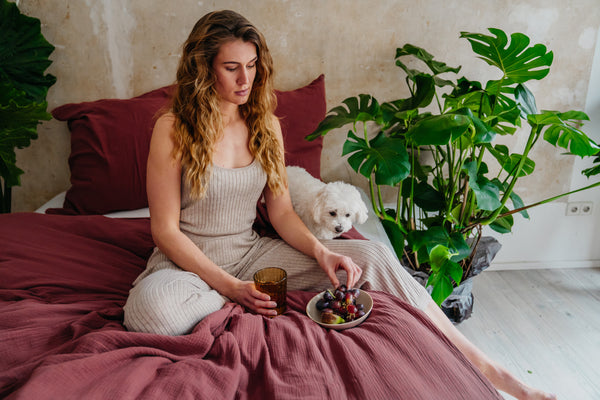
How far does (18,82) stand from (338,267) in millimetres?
1707

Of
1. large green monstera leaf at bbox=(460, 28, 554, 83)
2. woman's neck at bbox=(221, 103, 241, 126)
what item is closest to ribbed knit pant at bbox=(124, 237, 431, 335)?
woman's neck at bbox=(221, 103, 241, 126)

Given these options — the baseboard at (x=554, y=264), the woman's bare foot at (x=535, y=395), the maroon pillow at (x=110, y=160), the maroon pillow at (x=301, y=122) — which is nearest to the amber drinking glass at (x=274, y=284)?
the woman's bare foot at (x=535, y=395)

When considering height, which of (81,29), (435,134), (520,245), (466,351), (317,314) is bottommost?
(520,245)

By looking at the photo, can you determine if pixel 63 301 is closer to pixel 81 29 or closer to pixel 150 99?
pixel 150 99

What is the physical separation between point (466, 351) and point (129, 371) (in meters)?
0.91

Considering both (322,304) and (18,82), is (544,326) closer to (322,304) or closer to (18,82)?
(322,304)

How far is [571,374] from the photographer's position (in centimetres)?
163

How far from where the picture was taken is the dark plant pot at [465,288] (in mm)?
1864

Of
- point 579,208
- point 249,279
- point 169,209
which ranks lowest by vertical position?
point 579,208

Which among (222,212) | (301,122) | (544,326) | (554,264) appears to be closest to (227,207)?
(222,212)

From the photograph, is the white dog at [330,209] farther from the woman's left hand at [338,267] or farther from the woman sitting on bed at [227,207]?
the woman's left hand at [338,267]

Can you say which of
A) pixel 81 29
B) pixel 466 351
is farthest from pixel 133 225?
pixel 466 351

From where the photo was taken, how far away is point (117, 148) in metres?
1.83

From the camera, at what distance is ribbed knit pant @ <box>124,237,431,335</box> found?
105cm
